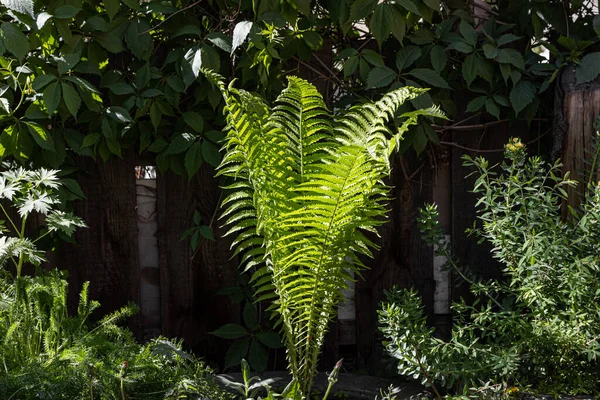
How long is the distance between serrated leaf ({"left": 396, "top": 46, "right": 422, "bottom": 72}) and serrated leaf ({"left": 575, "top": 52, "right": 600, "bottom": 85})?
664 mm

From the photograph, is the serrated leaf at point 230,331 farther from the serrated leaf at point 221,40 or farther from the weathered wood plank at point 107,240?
the serrated leaf at point 221,40

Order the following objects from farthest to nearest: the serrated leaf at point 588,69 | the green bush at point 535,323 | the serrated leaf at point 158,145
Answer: the serrated leaf at point 158,145 → the serrated leaf at point 588,69 → the green bush at point 535,323

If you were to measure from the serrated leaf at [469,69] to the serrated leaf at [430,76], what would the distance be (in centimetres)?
10

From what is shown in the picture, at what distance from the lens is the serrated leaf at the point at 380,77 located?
3.14 m

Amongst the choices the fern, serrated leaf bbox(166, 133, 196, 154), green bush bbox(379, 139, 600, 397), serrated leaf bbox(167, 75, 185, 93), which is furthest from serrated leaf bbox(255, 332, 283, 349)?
serrated leaf bbox(167, 75, 185, 93)

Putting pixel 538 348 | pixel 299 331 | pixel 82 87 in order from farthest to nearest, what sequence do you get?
pixel 82 87 → pixel 299 331 → pixel 538 348

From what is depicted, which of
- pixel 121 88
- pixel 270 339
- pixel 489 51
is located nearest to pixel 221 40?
pixel 121 88

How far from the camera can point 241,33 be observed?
2988 mm

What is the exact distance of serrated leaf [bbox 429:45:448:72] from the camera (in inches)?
126

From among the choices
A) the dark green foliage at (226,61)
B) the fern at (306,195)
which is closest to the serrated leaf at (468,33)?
the dark green foliage at (226,61)

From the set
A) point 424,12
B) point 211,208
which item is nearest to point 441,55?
point 424,12

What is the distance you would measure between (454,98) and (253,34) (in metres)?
1.04

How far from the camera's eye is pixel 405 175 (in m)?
3.50

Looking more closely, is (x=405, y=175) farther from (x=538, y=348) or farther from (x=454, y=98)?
(x=538, y=348)
